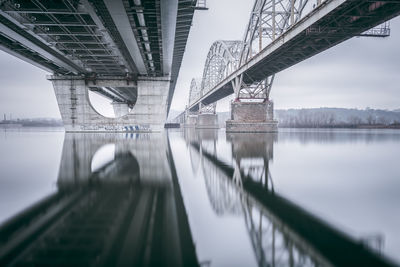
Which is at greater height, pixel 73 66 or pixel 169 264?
pixel 73 66

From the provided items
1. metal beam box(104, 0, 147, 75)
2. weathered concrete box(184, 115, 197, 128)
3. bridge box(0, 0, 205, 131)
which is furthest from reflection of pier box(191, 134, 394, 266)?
weathered concrete box(184, 115, 197, 128)

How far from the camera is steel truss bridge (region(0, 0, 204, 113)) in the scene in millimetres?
18516

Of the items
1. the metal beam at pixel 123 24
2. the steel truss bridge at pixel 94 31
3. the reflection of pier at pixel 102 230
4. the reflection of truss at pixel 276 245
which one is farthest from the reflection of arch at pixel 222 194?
the metal beam at pixel 123 24

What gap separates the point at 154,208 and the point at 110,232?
1.20 meters

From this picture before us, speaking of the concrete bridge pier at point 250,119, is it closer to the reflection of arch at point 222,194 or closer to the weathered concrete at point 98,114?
the weathered concrete at point 98,114

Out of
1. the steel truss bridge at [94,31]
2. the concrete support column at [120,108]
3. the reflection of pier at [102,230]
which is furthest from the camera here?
the concrete support column at [120,108]

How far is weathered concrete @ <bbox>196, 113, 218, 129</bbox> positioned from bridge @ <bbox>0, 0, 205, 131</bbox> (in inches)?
2405

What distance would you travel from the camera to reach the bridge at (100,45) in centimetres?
1898

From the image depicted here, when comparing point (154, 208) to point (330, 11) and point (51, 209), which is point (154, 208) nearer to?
point (51, 209)

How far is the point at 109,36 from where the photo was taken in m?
24.2

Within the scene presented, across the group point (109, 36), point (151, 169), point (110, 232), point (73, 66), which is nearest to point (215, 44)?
point (73, 66)

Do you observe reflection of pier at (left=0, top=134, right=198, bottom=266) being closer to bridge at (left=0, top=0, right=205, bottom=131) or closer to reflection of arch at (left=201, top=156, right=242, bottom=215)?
Answer: reflection of arch at (left=201, top=156, right=242, bottom=215)

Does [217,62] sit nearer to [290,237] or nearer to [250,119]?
[250,119]

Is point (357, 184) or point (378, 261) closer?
point (378, 261)
